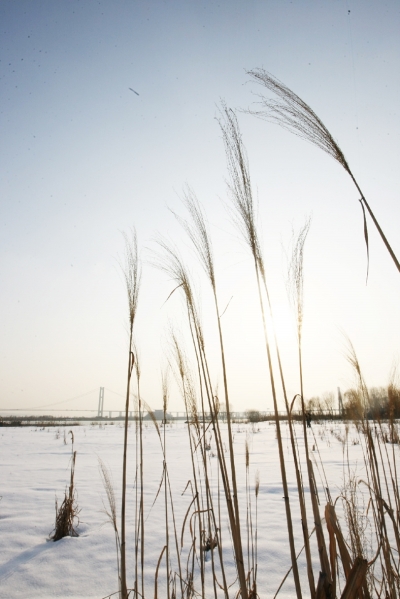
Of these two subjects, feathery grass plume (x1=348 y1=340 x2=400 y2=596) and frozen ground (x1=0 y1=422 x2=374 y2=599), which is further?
frozen ground (x1=0 y1=422 x2=374 y2=599)

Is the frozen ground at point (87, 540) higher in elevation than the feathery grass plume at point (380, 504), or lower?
lower

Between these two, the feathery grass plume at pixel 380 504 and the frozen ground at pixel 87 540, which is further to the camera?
the frozen ground at pixel 87 540

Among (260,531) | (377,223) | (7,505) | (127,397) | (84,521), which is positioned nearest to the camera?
(377,223)

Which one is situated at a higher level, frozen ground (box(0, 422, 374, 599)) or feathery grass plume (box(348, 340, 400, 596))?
feathery grass plume (box(348, 340, 400, 596))

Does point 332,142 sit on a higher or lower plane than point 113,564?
higher

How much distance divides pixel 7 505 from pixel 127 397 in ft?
11.4

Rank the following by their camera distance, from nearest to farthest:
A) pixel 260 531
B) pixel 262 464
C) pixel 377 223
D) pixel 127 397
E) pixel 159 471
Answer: pixel 377 223, pixel 127 397, pixel 260 531, pixel 159 471, pixel 262 464

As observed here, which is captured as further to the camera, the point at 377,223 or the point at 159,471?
the point at 159,471

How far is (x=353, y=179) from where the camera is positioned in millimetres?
917

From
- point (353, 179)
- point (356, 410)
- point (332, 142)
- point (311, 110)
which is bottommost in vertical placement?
point (356, 410)

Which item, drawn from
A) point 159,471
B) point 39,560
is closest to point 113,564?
point 39,560

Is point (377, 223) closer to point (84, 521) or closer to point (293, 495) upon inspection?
point (84, 521)

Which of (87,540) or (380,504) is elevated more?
(380,504)

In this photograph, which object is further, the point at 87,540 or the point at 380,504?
the point at 87,540
